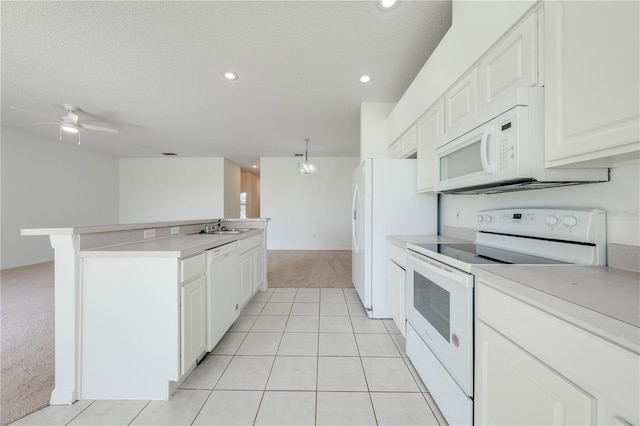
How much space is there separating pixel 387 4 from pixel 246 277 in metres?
2.69

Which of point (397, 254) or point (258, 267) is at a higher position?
point (397, 254)

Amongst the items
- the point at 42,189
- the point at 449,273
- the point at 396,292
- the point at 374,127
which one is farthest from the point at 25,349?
the point at 42,189

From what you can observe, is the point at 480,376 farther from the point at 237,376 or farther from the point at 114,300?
the point at 114,300

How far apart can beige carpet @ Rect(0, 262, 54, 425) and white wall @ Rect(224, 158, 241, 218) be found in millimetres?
4044

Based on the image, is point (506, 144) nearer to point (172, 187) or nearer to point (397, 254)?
point (397, 254)

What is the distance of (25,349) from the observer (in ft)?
5.97

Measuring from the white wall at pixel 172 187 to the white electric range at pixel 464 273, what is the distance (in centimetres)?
633

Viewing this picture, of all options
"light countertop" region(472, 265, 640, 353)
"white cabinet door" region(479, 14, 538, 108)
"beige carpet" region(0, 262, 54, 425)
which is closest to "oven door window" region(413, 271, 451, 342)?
"light countertop" region(472, 265, 640, 353)

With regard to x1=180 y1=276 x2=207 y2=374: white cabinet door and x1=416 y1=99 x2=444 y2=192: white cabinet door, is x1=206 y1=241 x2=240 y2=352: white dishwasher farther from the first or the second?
x1=416 y1=99 x2=444 y2=192: white cabinet door

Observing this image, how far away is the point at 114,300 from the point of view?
1345 mm

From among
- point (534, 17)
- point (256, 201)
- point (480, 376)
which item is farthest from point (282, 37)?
point (256, 201)

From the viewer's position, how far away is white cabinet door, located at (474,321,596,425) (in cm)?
60

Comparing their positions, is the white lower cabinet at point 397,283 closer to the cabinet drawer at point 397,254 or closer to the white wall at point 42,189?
the cabinet drawer at point 397,254

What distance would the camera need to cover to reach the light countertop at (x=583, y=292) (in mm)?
524
